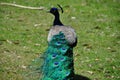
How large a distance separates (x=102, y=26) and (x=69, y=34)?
19.3 feet

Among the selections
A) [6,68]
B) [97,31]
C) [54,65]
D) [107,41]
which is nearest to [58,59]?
[54,65]

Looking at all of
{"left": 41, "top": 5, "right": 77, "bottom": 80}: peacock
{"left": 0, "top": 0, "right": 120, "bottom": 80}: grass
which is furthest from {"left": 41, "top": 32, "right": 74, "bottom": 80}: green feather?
{"left": 0, "top": 0, "right": 120, "bottom": 80}: grass

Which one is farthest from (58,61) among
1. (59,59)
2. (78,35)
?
(78,35)

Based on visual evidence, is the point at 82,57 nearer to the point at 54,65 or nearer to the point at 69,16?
the point at 54,65

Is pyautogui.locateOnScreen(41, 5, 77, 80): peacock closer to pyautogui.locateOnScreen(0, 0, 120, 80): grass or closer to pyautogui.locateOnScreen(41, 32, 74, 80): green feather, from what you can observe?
pyautogui.locateOnScreen(41, 32, 74, 80): green feather

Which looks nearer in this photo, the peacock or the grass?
the peacock

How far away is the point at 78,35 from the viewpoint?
1252 cm

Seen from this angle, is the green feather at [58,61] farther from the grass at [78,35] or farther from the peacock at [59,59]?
the grass at [78,35]

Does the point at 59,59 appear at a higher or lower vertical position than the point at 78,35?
higher

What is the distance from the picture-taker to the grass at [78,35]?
952 cm

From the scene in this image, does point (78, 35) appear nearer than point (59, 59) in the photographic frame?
No

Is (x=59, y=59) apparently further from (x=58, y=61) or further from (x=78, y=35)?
(x=78, y=35)

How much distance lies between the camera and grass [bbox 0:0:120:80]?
375 inches

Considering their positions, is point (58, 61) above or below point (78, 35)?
above
